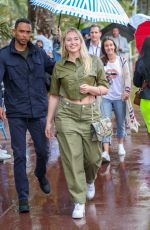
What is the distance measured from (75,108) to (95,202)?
4.06 ft

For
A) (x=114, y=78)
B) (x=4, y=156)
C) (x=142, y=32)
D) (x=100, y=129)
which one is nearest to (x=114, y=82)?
(x=114, y=78)

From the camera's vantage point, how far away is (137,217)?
592cm

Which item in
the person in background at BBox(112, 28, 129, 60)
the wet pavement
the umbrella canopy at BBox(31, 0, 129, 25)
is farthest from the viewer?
the person in background at BBox(112, 28, 129, 60)

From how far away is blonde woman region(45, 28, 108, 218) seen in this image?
5.97 meters

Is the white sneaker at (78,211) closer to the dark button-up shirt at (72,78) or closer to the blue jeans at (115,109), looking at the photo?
the dark button-up shirt at (72,78)

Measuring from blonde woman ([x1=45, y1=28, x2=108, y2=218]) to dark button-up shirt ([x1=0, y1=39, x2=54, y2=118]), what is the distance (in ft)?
0.70

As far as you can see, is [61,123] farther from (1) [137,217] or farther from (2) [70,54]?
(1) [137,217]

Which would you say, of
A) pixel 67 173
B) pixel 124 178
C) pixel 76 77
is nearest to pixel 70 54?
pixel 76 77

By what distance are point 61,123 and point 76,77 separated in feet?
1.65

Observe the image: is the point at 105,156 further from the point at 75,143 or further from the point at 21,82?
the point at 21,82

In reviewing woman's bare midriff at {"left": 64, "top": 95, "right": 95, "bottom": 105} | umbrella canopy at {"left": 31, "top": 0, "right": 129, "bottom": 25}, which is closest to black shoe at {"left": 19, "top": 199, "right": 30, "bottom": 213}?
woman's bare midriff at {"left": 64, "top": 95, "right": 95, "bottom": 105}

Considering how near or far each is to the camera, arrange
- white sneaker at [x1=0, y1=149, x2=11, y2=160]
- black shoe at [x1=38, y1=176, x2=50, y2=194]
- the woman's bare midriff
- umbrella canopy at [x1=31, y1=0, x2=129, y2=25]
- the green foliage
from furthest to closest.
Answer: the green foliage → white sneaker at [x1=0, y1=149, x2=11, y2=160] → umbrella canopy at [x1=31, y1=0, x2=129, y2=25] → black shoe at [x1=38, y1=176, x2=50, y2=194] → the woman's bare midriff

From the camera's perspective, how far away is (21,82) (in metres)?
6.20

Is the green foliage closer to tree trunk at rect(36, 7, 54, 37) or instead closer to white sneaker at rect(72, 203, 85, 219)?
tree trunk at rect(36, 7, 54, 37)
